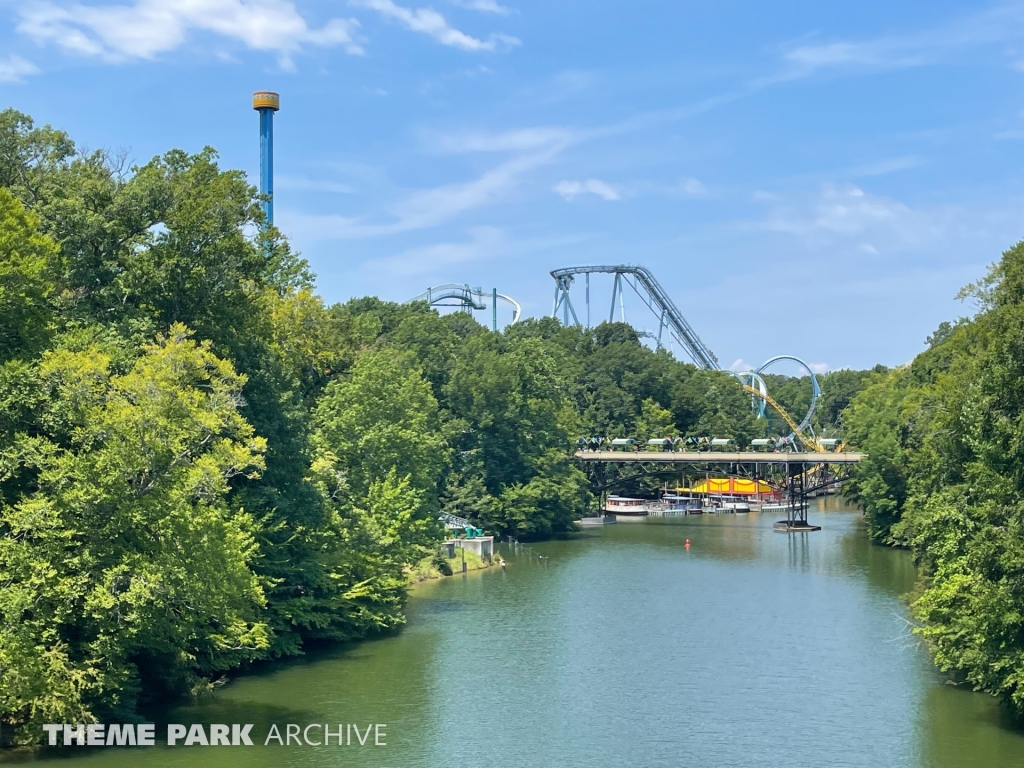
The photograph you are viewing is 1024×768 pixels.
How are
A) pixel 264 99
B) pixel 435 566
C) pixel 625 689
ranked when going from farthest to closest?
pixel 264 99 → pixel 435 566 → pixel 625 689

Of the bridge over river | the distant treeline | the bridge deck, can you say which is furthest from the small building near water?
the bridge deck

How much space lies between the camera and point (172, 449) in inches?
1017

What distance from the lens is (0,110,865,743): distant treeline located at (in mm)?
25062

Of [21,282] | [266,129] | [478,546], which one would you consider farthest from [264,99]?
[21,282]

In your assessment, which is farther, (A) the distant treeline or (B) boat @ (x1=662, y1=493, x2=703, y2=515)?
(B) boat @ (x1=662, y1=493, x2=703, y2=515)

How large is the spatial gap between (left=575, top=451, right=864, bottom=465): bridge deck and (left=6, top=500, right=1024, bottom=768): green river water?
26531 mm

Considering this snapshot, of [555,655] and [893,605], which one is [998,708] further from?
[893,605]

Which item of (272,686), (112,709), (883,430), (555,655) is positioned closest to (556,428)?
(883,430)

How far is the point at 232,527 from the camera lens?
104 ft

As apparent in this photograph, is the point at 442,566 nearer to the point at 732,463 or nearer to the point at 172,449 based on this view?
the point at 172,449

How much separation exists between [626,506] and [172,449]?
238ft

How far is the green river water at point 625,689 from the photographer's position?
2677 centimetres

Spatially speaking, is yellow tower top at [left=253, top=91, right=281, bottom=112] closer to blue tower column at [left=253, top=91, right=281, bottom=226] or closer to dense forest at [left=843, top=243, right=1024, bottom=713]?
blue tower column at [left=253, top=91, right=281, bottom=226]

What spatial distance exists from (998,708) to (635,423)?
264ft
